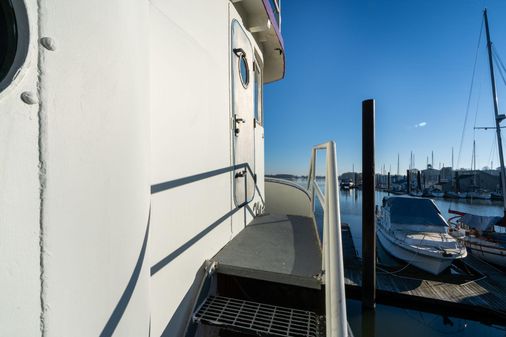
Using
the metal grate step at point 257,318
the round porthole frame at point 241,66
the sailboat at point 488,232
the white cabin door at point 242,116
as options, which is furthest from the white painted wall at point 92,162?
the sailboat at point 488,232

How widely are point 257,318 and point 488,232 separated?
43.8 ft

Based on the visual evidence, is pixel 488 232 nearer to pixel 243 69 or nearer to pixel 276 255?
pixel 276 255

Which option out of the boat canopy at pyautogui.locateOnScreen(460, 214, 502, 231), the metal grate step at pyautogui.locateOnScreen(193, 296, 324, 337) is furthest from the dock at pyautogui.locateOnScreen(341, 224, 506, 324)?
the metal grate step at pyautogui.locateOnScreen(193, 296, 324, 337)

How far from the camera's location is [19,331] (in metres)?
0.61

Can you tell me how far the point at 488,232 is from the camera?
33.3ft

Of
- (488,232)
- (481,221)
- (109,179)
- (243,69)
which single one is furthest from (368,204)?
(481,221)

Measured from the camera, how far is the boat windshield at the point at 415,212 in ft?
30.2

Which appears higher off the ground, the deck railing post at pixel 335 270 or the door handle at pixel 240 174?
the door handle at pixel 240 174

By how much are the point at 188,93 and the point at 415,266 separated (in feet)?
32.5

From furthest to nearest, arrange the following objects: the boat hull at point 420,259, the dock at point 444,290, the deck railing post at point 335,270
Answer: the boat hull at point 420,259 → the dock at point 444,290 → the deck railing post at point 335,270

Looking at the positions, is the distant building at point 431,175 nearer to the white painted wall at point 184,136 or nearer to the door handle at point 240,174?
the door handle at point 240,174

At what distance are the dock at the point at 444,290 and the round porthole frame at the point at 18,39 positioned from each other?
8.24 meters

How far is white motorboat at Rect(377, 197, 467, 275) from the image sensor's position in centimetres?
783

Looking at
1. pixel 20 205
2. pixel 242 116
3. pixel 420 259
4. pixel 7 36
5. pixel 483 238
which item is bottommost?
pixel 420 259
